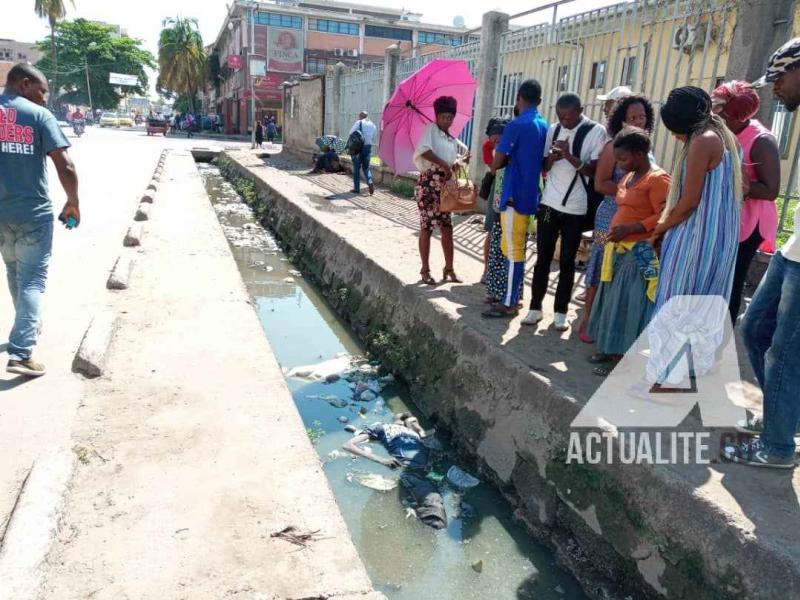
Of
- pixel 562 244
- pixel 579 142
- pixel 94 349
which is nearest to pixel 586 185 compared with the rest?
pixel 579 142

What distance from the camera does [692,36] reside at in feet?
17.5

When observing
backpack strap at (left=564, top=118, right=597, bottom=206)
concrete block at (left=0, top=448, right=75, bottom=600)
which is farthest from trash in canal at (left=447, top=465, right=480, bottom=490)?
concrete block at (left=0, top=448, right=75, bottom=600)

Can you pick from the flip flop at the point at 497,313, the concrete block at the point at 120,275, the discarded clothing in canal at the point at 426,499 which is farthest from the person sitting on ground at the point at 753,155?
the concrete block at the point at 120,275

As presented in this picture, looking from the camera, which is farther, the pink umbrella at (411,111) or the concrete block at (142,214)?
the concrete block at (142,214)

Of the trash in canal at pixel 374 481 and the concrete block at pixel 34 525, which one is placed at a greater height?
the concrete block at pixel 34 525

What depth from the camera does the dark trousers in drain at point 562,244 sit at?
3.97m

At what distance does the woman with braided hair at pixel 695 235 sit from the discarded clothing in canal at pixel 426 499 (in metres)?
1.37

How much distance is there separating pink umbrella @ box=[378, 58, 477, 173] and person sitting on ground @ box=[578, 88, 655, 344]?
5.79 feet

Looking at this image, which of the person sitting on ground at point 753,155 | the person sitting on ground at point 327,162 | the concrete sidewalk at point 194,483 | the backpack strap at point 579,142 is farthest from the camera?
the person sitting on ground at point 327,162

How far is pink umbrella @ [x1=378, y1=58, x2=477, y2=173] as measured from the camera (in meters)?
5.24

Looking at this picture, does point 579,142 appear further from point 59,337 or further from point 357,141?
point 357,141

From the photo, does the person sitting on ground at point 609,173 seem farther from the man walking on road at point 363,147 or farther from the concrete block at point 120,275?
the man walking on road at point 363,147

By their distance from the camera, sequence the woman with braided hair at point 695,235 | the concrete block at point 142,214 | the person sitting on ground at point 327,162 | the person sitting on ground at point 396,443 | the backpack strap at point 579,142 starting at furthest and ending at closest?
1. the person sitting on ground at point 327,162
2. the concrete block at point 142,214
3. the backpack strap at point 579,142
4. the person sitting on ground at point 396,443
5. the woman with braided hair at point 695,235

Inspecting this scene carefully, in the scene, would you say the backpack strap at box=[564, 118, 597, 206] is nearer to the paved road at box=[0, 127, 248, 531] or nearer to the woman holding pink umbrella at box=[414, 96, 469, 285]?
the woman holding pink umbrella at box=[414, 96, 469, 285]
